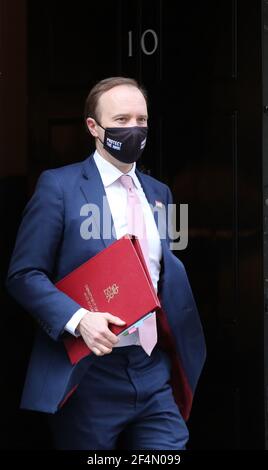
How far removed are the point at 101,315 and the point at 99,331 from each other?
59 mm

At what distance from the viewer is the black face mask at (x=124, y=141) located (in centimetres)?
296

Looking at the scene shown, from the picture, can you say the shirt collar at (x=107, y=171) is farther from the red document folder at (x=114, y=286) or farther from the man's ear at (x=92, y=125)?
the red document folder at (x=114, y=286)

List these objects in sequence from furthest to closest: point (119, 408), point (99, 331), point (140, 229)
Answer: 1. point (140, 229)
2. point (119, 408)
3. point (99, 331)

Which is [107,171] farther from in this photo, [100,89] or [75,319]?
[75,319]

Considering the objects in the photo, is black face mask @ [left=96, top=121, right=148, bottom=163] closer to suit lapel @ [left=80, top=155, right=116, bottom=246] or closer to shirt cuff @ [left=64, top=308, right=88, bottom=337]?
suit lapel @ [left=80, top=155, right=116, bottom=246]

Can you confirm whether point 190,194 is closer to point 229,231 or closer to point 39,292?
point 229,231

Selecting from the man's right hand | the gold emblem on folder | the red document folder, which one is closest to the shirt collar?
the red document folder

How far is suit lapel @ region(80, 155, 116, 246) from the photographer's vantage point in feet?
9.67

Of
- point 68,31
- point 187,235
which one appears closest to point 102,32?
point 68,31

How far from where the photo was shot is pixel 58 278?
295cm

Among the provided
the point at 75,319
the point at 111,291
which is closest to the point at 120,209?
the point at 111,291

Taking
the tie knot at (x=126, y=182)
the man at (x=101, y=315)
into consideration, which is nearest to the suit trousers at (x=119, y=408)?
the man at (x=101, y=315)

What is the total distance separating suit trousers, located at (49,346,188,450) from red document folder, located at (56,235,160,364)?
15cm
